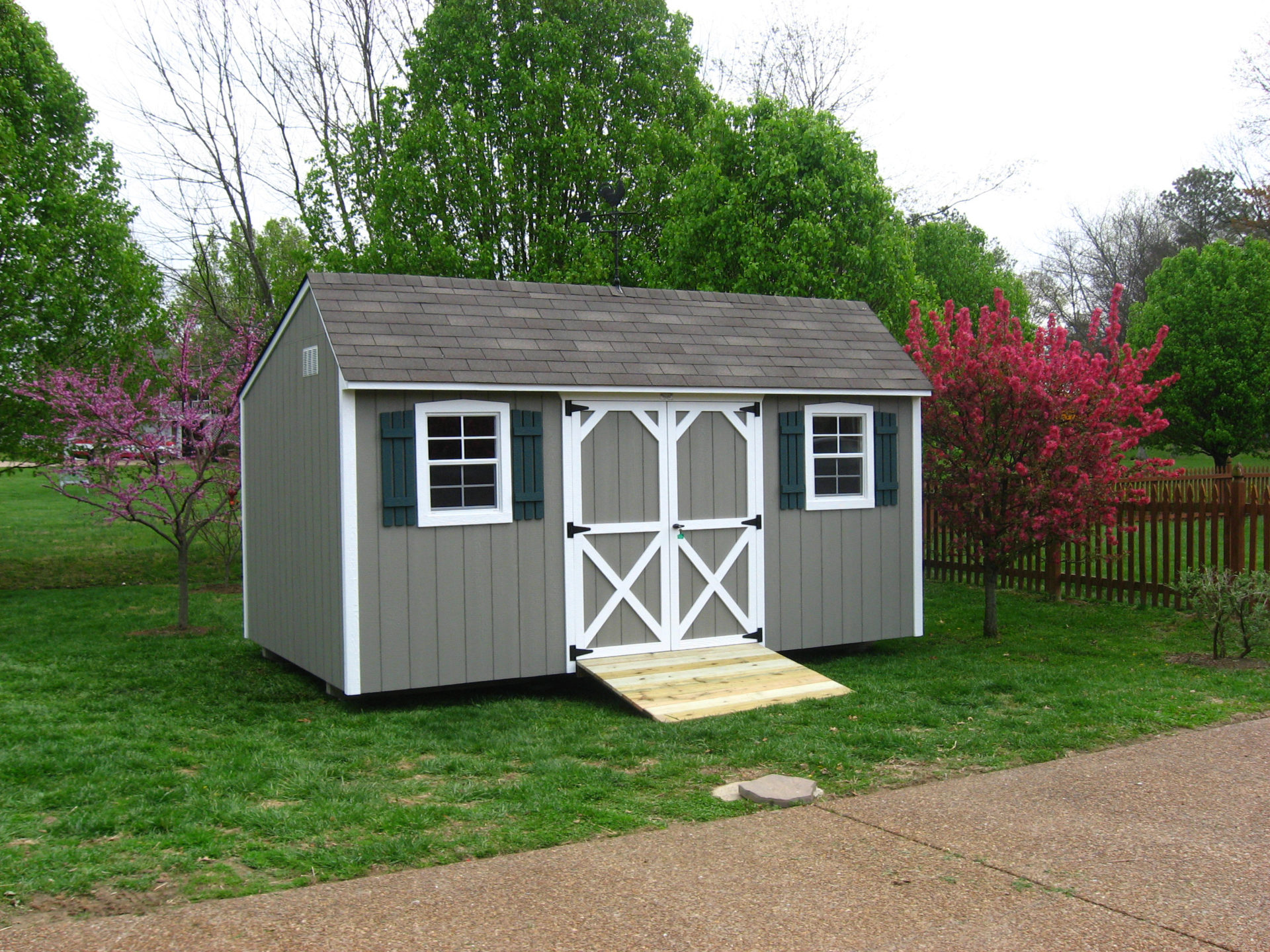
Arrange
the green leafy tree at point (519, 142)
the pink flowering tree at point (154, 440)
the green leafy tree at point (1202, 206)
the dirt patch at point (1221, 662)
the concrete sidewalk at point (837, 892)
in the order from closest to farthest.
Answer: the concrete sidewalk at point (837, 892) < the dirt patch at point (1221, 662) < the pink flowering tree at point (154, 440) < the green leafy tree at point (519, 142) < the green leafy tree at point (1202, 206)

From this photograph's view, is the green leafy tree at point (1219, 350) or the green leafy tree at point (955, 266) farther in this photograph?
the green leafy tree at point (955, 266)

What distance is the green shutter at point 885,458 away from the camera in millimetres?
9789

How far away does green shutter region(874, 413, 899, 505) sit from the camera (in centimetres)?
979

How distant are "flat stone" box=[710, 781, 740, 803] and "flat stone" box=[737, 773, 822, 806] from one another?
0.02 m

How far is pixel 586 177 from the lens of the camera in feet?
64.7

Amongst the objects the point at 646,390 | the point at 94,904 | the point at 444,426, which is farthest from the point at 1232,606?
the point at 94,904

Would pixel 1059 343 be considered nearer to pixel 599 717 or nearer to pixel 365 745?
pixel 599 717

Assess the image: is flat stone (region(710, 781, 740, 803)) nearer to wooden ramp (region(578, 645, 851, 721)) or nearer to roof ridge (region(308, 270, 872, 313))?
wooden ramp (region(578, 645, 851, 721))

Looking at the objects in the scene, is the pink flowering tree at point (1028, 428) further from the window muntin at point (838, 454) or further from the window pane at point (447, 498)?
the window pane at point (447, 498)

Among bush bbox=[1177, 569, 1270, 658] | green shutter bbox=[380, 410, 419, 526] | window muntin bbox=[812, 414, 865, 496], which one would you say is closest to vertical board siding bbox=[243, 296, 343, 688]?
green shutter bbox=[380, 410, 419, 526]

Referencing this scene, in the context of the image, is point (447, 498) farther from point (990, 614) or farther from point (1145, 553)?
point (1145, 553)

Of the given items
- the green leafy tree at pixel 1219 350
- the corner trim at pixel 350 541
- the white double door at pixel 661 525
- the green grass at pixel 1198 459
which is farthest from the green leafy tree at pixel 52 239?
the green grass at pixel 1198 459

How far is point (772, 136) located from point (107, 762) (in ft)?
37.8

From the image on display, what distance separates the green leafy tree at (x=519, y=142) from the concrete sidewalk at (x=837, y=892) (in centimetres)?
1432
